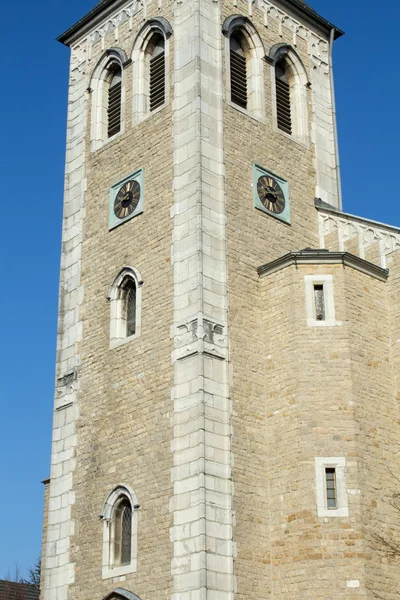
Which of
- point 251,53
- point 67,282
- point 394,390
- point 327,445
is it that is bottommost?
point 327,445

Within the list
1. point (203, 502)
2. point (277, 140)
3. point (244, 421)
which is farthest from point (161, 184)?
point (203, 502)

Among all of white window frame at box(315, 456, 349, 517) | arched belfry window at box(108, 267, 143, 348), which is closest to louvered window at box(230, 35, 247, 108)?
Answer: arched belfry window at box(108, 267, 143, 348)

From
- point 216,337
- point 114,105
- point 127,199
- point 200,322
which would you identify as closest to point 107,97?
point 114,105

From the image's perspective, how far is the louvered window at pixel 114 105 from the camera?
2650 cm

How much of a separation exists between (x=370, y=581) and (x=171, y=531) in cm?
390

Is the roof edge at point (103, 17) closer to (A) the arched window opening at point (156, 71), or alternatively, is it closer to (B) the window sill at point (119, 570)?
(A) the arched window opening at point (156, 71)

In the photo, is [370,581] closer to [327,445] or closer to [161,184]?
[327,445]

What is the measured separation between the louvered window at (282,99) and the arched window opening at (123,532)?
10.6 meters

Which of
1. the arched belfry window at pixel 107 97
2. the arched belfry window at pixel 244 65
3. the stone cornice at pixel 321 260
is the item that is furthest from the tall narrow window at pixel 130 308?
the arched belfry window at pixel 244 65

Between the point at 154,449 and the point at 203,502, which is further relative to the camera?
the point at 154,449

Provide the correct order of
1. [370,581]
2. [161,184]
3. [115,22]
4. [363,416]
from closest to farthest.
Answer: [370,581]
[363,416]
[161,184]
[115,22]

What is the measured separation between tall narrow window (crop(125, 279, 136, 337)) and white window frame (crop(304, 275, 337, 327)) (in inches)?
161

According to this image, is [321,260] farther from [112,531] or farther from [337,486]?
[112,531]

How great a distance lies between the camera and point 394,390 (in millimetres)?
21625
